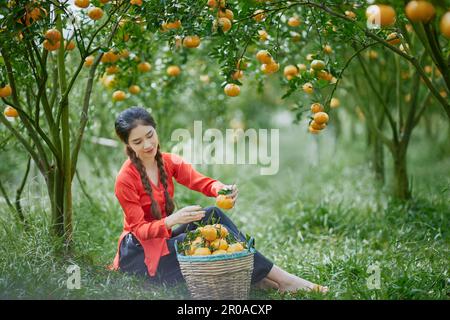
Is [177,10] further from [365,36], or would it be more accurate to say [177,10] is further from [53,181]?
[53,181]

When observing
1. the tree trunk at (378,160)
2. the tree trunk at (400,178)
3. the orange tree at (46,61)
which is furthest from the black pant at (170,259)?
the tree trunk at (378,160)

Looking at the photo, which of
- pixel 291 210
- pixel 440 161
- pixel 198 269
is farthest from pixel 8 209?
pixel 440 161

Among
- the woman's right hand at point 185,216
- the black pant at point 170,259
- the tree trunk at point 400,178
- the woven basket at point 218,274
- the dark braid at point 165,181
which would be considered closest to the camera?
the woven basket at point 218,274

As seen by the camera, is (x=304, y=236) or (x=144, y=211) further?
(x=304, y=236)

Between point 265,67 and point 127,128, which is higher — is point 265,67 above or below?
above

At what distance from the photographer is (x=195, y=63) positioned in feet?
18.8

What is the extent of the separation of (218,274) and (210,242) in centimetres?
19

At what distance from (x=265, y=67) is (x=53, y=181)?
4.68ft

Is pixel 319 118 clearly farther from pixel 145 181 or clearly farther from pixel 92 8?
pixel 92 8

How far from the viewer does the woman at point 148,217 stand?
3.04 metres

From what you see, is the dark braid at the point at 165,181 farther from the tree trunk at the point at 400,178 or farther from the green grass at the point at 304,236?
the tree trunk at the point at 400,178

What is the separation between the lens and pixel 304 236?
4555mm

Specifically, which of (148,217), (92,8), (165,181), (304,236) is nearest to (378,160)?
(304,236)

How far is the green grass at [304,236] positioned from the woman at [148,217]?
0.29ft
